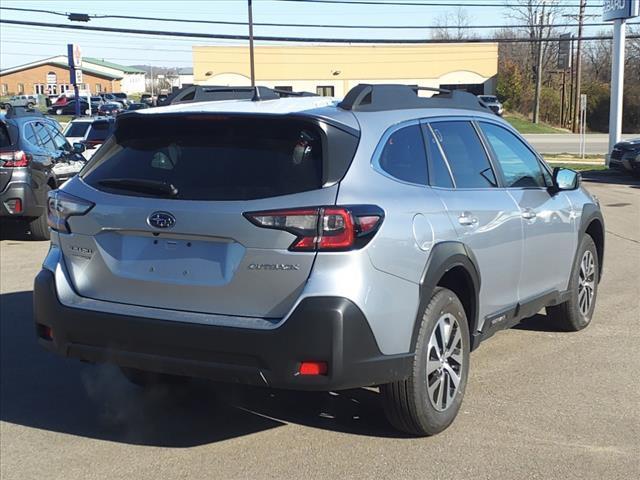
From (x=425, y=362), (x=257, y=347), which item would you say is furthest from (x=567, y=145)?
(x=257, y=347)

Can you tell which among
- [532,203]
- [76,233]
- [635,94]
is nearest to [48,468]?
[76,233]

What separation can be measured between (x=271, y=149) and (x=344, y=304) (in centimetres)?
87

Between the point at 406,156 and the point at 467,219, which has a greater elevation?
the point at 406,156

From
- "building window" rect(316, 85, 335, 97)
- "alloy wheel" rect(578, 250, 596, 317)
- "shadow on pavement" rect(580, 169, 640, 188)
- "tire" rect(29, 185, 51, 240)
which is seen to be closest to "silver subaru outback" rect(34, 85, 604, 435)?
"alloy wheel" rect(578, 250, 596, 317)

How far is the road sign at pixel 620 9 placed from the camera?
22.1m

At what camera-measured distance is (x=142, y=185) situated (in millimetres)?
4059

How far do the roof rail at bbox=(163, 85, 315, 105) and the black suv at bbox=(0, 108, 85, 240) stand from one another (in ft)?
20.3

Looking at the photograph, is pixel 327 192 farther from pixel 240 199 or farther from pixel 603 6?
pixel 603 6

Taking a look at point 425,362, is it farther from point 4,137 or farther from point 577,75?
point 577,75

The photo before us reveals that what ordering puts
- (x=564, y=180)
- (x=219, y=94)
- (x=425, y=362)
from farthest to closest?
(x=564, y=180), (x=219, y=94), (x=425, y=362)

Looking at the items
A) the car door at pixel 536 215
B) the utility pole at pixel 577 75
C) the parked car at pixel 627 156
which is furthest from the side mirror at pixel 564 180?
the utility pole at pixel 577 75

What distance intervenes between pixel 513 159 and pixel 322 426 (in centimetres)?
238

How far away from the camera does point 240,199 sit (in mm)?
3787

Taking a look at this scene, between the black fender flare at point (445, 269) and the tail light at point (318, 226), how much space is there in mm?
539
